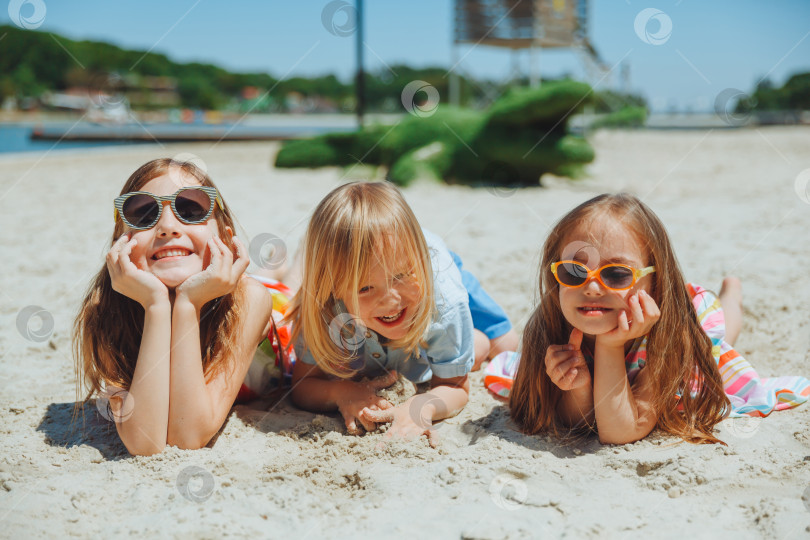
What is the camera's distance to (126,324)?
Result: 7.43ft

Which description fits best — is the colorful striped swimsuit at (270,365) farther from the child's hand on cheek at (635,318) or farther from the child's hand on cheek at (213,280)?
the child's hand on cheek at (635,318)

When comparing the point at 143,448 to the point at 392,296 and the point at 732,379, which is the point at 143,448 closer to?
the point at 392,296

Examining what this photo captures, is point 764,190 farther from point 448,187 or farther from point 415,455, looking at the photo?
point 415,455

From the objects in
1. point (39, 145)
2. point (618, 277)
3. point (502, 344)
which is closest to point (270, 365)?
point (502, 344)

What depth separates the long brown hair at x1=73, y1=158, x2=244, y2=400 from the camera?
7.20ft

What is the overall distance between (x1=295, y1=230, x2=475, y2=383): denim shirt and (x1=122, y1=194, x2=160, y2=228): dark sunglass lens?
0.69 m

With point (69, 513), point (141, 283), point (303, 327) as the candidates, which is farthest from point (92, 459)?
point (303, 327)

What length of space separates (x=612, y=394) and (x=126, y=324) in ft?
5.46

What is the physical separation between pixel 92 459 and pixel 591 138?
17.6 meters

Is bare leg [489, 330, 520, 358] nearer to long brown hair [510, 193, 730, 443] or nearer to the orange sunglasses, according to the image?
long brown hair [510, 193, 730, 443]

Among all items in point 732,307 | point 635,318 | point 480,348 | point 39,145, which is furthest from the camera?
point 39,145

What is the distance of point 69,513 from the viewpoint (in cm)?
171

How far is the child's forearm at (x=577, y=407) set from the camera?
6.79 ft

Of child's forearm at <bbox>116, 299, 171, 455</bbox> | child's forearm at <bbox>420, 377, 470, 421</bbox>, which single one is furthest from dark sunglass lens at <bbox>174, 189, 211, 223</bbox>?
child's forearm at <bbox>420, 377, 470, 421</bbox>
